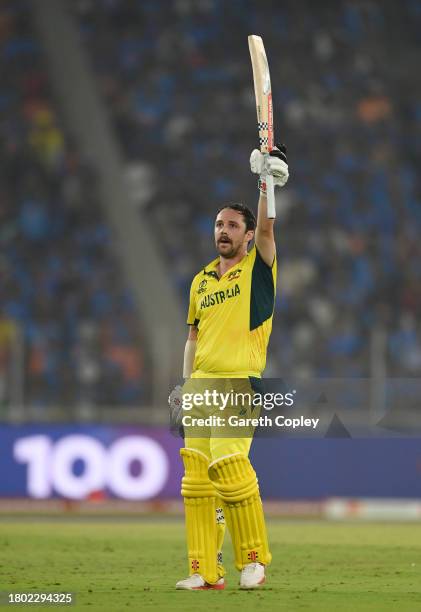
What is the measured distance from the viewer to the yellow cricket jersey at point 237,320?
709 cm

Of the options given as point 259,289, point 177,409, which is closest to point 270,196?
point 259,289

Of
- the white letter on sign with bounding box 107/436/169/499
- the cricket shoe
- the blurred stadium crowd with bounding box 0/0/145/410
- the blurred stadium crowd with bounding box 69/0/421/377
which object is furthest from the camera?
the blurred stadium crowd with bounding box 69/0/421/377

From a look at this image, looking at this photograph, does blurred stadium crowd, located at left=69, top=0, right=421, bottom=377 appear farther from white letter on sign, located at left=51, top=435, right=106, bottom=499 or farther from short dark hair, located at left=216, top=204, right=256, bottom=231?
short dark hair, located at left=216, top=204, right=256, bottom=231

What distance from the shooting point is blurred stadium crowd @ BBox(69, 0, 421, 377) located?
19.5m

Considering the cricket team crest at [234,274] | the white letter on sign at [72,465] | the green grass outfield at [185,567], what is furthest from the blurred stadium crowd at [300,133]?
the cricket team crest at [234,274]

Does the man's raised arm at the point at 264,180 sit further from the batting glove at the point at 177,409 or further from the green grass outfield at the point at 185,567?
the green grass outfield at the point at 185,567

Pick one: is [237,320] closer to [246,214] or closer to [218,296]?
[218,296]

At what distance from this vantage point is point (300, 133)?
22406 millimetres

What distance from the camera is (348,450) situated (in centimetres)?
1483

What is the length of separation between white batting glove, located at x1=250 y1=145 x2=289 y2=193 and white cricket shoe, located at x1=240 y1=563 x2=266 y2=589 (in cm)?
199

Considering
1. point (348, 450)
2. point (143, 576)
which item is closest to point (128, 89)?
point (348, 450)

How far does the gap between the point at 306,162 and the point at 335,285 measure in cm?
322

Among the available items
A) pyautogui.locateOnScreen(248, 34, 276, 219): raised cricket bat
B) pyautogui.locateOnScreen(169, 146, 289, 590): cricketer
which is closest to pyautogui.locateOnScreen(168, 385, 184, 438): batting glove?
pyautogui.locateOnScreen(169, 146, 289, 590): cricketer

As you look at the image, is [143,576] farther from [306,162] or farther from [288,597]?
[306,162]
